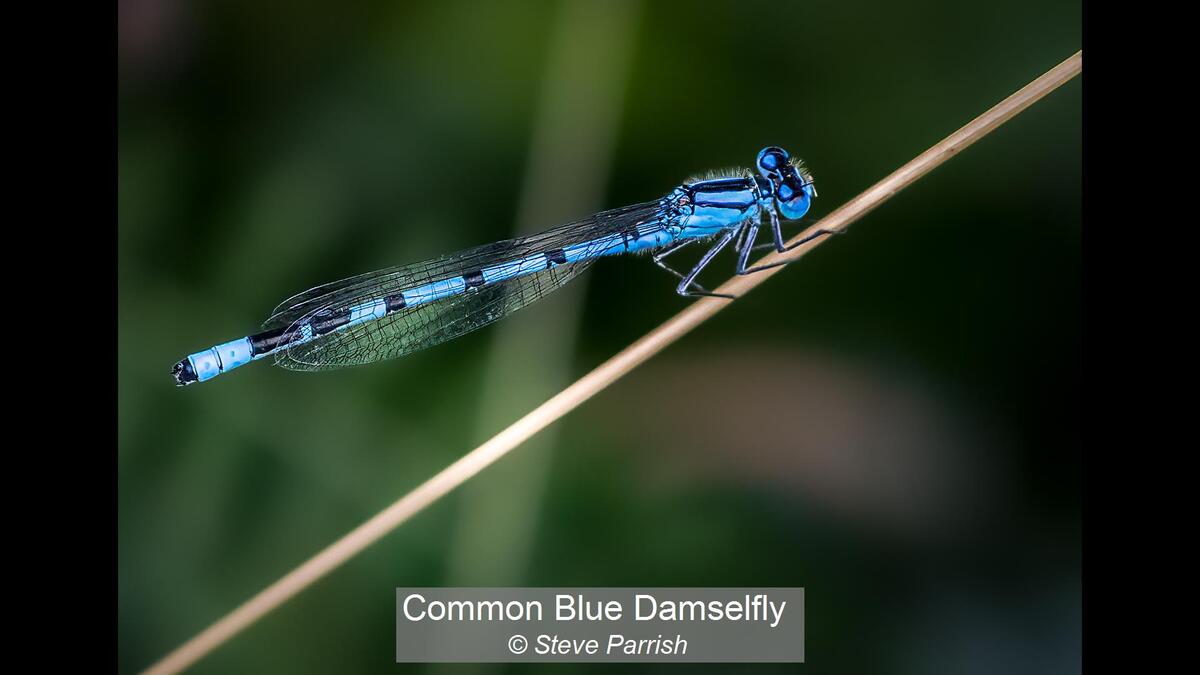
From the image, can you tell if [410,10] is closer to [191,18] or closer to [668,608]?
[191,18]

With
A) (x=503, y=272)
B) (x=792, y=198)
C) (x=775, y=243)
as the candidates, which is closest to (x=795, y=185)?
(x=792, y=198)

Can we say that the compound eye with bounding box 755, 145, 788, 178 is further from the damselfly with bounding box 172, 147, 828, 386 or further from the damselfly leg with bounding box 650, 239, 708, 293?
the damselfly leg with bounding box 650, 239, 708, 293

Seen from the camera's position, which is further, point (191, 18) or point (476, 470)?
point (191, 18)

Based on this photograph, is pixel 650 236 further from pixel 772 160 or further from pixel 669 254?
pixel 772 160

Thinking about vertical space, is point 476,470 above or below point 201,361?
below

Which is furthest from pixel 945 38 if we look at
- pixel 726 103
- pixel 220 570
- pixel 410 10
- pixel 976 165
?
pixel 220 570

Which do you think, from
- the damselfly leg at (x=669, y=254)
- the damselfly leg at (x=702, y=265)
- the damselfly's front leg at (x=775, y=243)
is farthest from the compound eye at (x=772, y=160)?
the damselfly leg at (x=669, y=254)

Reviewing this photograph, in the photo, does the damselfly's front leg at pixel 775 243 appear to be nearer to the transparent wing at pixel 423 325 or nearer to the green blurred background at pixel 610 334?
the green blurred background at pixel 610 334
